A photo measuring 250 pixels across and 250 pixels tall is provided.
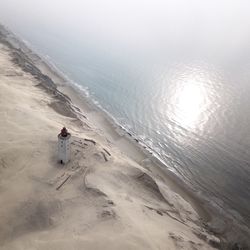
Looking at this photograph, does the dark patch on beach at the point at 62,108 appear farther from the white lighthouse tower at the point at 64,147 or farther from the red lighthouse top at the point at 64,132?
the red lighthouse top at the point at 64,132

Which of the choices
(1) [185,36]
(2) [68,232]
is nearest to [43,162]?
(2) [68,232]

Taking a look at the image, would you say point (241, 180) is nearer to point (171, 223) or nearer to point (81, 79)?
point (171, 223)

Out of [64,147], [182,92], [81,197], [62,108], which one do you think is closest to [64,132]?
[64,147]

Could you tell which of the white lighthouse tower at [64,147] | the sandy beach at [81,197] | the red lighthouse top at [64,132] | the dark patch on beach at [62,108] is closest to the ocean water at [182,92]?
the sandy beach at [81,197]

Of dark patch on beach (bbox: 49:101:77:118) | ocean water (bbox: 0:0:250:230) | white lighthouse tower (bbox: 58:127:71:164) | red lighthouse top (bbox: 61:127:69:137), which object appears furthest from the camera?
dark patch on beach (bbox: 49:101:77:118)

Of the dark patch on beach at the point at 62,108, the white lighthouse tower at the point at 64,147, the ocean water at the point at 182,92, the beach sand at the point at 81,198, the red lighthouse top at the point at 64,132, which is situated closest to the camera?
the beach sand at the point at 81,198

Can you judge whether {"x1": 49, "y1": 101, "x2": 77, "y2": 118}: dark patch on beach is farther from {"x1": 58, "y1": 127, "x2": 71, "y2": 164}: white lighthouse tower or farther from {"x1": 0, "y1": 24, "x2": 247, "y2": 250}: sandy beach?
{"x1": 58, "y1": 127, "x2": 71, "y2": 164}: white lighthouse tower

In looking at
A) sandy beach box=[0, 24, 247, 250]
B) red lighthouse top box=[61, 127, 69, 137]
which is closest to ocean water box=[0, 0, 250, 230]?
sandy beach box=[0, 24, 247, 250]
